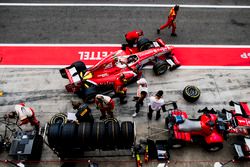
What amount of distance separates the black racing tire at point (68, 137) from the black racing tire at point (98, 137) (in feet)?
1.83

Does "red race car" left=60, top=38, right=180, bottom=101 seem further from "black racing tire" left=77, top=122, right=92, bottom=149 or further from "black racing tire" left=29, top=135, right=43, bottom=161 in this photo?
"black racing tire" left=29, top=135, right=43, bottom=161

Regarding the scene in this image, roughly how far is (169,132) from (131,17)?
7.14m

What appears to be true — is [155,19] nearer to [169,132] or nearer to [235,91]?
[235,91]

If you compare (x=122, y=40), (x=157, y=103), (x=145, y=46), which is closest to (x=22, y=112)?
(x=157, y=103)

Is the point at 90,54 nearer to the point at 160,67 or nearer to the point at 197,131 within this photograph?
the point at 160,67

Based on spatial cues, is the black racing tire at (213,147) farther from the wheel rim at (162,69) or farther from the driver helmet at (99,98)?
the driver helmet at (99,98)

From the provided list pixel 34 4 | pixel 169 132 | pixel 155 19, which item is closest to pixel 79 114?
pixel 169 132

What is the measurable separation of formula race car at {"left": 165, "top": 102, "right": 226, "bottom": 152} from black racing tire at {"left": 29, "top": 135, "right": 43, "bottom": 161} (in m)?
4.40

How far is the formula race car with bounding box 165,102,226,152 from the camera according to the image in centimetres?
920

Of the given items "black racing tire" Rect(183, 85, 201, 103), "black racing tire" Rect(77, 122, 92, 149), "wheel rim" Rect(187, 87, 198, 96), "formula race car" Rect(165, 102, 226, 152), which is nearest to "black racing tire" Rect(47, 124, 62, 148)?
"black racing tire" Rect(77, 122, 92, 149)

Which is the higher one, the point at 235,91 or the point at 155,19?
the point at 155,19

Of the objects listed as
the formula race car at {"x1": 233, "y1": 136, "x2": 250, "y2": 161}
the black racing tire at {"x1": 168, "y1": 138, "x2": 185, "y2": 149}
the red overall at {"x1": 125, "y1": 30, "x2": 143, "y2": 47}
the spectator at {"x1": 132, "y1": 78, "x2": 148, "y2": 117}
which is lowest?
the formula race car at {"x1": 233, "y1": 136, "x2": 250, "y2": 161}

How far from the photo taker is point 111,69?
10.9m

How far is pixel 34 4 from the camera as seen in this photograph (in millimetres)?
15055
